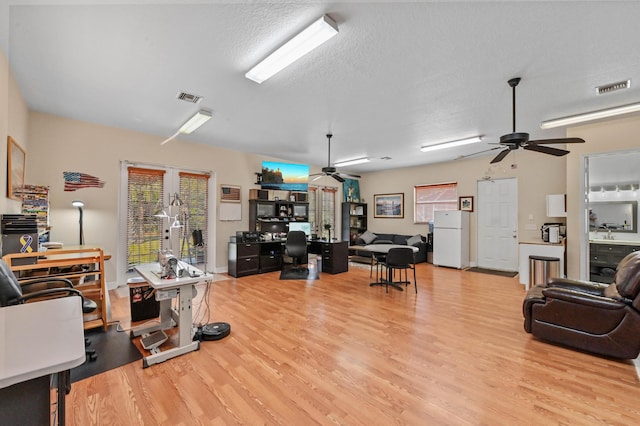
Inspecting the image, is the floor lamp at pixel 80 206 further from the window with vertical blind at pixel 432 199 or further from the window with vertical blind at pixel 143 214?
the window with vertical blind at pixel 432 199

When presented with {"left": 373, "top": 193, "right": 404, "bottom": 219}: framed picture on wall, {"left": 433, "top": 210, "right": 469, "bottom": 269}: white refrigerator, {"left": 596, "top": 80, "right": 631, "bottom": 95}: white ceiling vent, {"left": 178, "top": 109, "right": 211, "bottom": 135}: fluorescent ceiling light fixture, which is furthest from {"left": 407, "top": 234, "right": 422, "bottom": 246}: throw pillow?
{"left": 178, "top": 109, "right": 211, "bottom": 135}: fluorescent ceiling light fixture

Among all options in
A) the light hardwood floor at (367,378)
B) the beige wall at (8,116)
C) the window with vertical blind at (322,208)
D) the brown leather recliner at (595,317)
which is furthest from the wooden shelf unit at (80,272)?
the window with vertical blind at (322,208)

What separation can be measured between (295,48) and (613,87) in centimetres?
377

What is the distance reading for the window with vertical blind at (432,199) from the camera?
7750mm

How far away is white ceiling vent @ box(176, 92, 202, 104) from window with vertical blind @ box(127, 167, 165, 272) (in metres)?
2.38

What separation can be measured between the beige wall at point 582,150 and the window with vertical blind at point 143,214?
756 centimetres

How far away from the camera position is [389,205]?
9.15 meters

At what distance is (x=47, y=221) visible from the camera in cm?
404

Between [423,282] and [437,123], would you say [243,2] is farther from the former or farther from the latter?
[423,282]

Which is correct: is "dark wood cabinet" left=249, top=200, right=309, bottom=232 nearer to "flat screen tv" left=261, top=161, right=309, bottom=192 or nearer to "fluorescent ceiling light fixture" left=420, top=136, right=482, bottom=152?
"flat screen tv" left=261, top=161, right=309, bottom=192

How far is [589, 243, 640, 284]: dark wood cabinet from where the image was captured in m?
4.52

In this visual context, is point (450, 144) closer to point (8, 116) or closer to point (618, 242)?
point (618, 242)

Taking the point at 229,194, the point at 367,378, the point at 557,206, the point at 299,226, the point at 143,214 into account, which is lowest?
the point at 367,378

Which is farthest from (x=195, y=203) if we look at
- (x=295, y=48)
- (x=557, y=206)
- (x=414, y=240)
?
(x=557, y=206)
